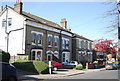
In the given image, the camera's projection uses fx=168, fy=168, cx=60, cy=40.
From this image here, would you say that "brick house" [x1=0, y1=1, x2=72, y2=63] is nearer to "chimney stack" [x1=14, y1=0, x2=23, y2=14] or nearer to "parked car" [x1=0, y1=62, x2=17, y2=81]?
"chimney stack" [x1=14, y1=0, x2=23, y2=14]

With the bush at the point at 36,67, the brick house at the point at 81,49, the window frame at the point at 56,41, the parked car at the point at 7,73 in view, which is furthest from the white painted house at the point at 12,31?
the brick house at the point at 81,49

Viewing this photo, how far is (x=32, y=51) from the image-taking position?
25.5m

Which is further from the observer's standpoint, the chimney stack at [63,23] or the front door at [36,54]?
the chimney stack at [63,23]

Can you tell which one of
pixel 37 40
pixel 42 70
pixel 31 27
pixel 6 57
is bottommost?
pixel 42 70

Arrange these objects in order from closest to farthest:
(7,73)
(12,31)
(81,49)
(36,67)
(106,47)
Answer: (7,73) → (36,67) → (12,31) → (81,49) → (106,47)

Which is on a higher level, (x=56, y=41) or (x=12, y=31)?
(x=12, y=31)

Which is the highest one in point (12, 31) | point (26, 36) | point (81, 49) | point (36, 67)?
point (12, 31)

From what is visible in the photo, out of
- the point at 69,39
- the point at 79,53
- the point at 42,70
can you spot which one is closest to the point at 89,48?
the point at 79,53

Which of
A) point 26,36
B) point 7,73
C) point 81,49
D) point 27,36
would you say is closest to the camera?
point 7,73

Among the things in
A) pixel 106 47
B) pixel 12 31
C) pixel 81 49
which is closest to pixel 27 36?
pixel 12 31

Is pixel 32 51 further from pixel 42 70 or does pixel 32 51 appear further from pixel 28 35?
pixel 42 70

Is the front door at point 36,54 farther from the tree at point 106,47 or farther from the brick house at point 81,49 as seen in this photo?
the tree at point 106,47

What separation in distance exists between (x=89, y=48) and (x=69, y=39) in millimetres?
12188

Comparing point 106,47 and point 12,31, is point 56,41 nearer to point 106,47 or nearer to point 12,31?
point 12,31
